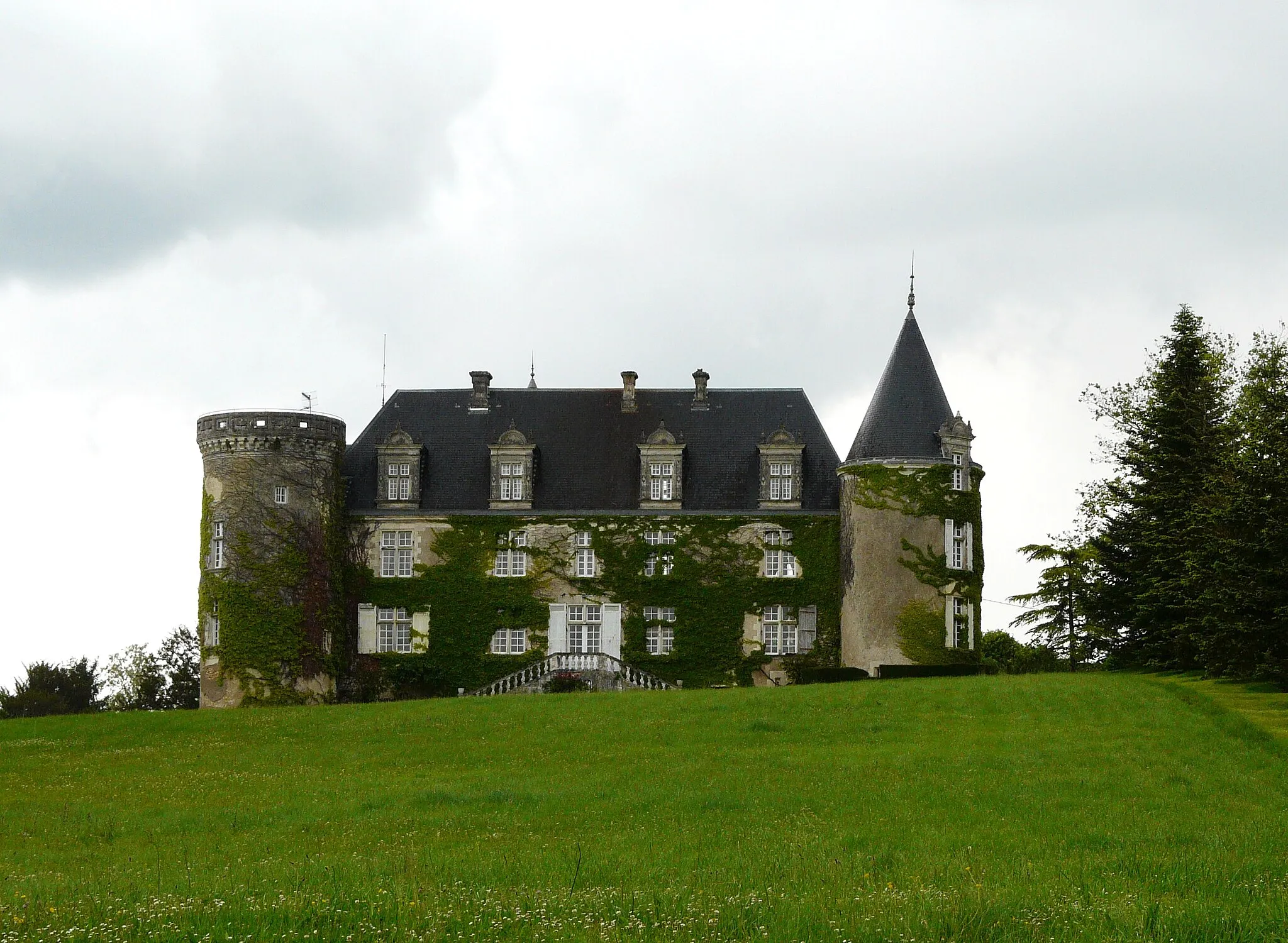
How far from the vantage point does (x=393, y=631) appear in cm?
5212

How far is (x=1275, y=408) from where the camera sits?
41.8 m

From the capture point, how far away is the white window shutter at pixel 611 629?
5197 centimetres

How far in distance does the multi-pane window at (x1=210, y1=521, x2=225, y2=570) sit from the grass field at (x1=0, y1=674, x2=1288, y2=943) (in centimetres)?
1047

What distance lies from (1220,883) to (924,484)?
3724 cm

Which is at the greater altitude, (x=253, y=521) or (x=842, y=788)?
(x=253, y=521)

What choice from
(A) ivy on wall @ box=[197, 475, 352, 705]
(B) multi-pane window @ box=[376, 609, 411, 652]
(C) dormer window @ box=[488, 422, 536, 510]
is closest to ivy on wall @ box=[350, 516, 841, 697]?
(B) multi-pane window @ box=[376, 609, 411, 652]

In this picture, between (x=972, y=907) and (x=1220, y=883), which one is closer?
(x=972, y=907)

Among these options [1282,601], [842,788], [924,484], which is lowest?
[842,788]

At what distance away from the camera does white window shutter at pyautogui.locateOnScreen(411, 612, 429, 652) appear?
51.9 m

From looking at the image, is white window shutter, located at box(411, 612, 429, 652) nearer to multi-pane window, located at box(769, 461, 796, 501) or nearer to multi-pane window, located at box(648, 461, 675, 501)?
multi-pane window, located at box(648, 461, 675, 501)

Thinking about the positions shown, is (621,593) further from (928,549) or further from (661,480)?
(928,549)

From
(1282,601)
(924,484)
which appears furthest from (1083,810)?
(924,484)

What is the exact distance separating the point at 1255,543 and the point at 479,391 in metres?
27.5

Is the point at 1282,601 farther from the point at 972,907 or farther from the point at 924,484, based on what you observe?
the point at 972,907
